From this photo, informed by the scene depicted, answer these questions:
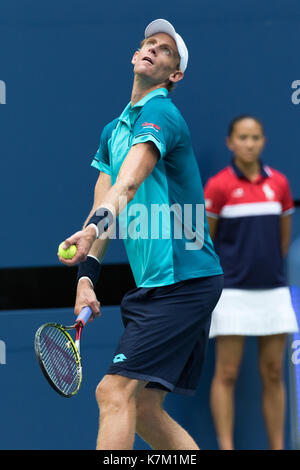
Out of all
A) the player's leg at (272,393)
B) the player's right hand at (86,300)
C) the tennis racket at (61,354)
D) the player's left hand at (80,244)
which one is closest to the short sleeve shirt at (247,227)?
the player's leg at (272,393)

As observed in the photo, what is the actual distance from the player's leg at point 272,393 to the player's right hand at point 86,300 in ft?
4.72

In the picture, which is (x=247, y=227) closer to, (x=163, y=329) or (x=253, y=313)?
(x=253, y=313)

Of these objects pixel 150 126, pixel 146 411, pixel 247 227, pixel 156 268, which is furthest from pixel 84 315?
pixel 247 227

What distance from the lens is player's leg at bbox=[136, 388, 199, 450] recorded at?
3385mm

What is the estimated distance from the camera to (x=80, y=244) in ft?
9.22

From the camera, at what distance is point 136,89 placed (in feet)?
11.2

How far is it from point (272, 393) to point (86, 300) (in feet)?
5.31

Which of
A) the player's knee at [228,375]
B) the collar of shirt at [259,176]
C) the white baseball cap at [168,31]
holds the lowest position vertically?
the player's knee at [228,375]

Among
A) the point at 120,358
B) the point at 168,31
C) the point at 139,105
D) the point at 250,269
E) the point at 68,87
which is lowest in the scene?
the point at 120,358

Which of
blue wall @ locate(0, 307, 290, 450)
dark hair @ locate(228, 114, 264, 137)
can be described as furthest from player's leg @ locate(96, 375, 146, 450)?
dark hair @ locate(228, 114, 264, 137)

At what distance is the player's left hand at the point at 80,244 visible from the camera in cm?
279

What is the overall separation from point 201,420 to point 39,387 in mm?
853

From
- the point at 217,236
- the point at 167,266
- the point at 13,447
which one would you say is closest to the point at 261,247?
the point at 217,236

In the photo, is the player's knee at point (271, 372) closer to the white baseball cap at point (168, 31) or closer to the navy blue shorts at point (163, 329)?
the navy blue shorts at point (163, 329)
